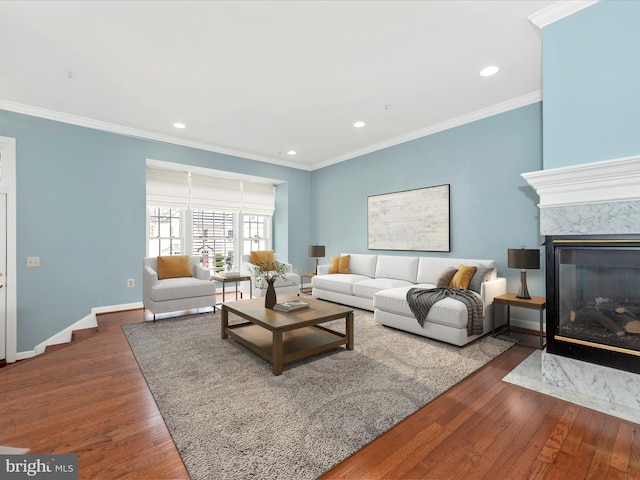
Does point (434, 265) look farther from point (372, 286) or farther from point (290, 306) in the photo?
point (290, 306)

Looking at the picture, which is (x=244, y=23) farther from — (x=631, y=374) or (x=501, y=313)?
(x=501, y=313)

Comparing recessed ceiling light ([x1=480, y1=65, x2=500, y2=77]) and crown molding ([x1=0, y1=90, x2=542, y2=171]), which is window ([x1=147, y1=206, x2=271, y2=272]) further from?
recessed ceiling light ([x1=480, y1=65, x2=500, y2=77])

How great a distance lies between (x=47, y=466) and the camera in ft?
4.94

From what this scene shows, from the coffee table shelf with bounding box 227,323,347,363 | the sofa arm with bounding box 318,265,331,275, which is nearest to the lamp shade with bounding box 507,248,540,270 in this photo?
the coffee table shelf with bounding box 227,323,347,363

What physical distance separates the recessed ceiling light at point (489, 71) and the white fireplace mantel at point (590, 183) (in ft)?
4.62

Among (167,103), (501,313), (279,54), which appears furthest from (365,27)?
(501,313)

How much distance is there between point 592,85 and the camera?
2.20 m

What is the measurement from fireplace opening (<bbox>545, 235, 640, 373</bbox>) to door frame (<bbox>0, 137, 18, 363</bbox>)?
5717mm

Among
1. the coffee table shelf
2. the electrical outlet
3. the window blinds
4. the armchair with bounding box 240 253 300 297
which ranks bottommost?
the coffee table shelf

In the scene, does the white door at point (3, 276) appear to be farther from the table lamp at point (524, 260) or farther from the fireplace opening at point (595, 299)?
the table lamp at point (524, 260)

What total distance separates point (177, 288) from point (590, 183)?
4.42m

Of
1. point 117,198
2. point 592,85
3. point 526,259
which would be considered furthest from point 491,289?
point 117,198

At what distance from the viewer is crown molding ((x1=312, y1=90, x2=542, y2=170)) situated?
3674 mm

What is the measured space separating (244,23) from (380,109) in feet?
6.97
